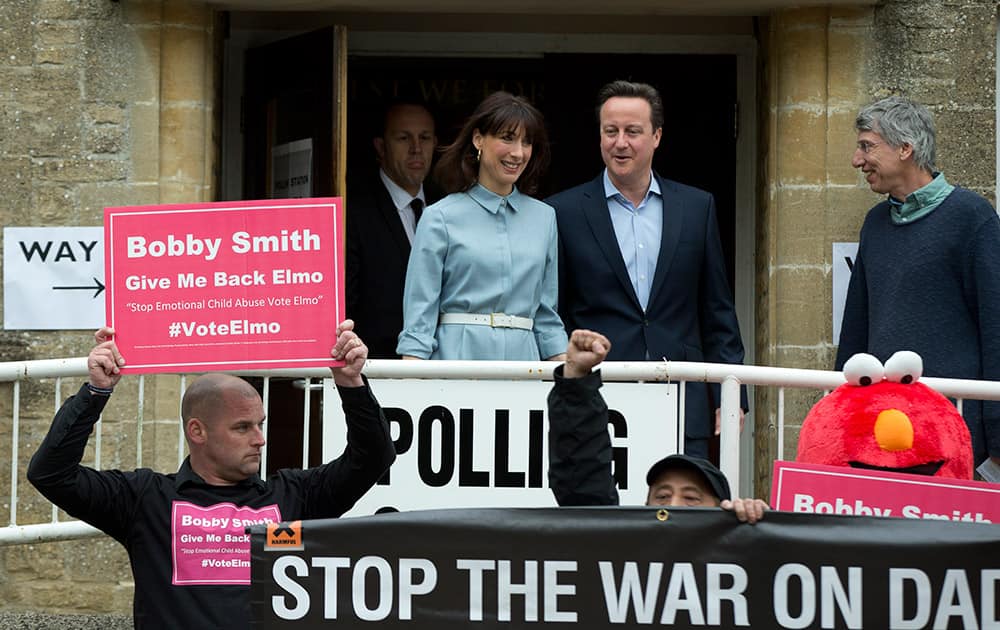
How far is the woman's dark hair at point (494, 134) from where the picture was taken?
6.27 meters

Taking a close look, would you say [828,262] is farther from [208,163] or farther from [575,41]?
[208,163]

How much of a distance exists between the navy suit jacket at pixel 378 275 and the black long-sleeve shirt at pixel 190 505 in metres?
2.62

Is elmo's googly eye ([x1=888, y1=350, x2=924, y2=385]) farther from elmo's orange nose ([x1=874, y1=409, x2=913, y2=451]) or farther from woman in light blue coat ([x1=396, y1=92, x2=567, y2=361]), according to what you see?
woman in light blue coat ([x1=396, y1=92, x2=567, y2=361])

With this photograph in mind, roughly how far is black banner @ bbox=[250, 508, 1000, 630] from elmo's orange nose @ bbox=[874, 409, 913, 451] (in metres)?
0.90

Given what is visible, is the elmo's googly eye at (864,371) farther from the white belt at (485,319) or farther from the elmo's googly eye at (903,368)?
the white belt at (485,319)

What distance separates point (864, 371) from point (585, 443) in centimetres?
104

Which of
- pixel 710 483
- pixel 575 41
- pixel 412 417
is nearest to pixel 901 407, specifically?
pixel 710 483

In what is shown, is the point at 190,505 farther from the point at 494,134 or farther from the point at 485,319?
the point at 494,134

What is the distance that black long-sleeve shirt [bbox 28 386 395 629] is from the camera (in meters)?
4.86

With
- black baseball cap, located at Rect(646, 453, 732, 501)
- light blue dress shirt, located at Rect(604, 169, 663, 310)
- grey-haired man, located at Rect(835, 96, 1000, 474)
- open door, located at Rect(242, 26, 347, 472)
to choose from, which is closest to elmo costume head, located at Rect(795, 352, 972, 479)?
black baseball cap, located at Rect(646, 453, 732, 501)

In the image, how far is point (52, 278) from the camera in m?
7.77

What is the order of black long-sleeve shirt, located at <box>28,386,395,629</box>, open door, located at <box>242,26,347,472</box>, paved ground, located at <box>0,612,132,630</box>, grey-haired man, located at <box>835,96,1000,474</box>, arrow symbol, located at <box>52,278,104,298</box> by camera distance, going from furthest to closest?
1. arrow symbol, located at <box>52,278,104,298</box>
2. open door, located at <box>242,26,347,472</box>
3. paved ground, located at <box>0,612,132,630</box>
4. grey-haired man, located at <box>835,96,1000,474</box>
5. black long-sleeve shirt, located at <box>28,386,395,629</box>

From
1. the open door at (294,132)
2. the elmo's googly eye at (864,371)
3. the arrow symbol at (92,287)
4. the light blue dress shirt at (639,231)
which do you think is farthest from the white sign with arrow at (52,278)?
the elmo's googly eye at (864,371)

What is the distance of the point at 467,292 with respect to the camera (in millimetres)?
6195
